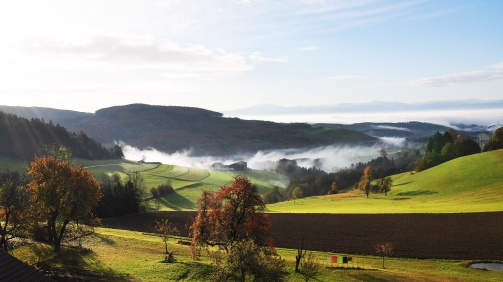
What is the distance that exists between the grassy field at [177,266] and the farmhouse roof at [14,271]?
18081mm

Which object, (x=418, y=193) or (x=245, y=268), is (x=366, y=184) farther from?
(x=245, y=268)

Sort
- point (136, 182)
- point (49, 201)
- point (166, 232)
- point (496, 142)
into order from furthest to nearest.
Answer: point (496, 142), point (136, 182), point (166, 232), point (49, 201)

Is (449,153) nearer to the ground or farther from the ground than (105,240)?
farther from the ground

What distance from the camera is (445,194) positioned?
11744 centimetres

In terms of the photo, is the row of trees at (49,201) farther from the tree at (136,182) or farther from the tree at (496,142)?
the tree at (496,142)

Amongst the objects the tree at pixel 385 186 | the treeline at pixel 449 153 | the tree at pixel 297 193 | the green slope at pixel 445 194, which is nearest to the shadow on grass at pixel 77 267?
the green slope at pixel 445 194

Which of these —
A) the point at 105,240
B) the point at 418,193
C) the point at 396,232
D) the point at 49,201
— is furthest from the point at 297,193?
the point at 49,201

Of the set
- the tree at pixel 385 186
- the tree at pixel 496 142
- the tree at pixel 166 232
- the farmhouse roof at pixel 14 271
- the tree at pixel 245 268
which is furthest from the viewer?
the tree at pixel 496 142

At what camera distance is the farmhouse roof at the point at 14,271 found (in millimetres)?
22688

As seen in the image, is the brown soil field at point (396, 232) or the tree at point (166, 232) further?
the brown soil field at point (396, 232)

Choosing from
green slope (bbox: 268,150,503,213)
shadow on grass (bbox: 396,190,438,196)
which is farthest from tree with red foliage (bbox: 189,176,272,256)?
shadow on grass (bbox: 396,190,438,196)

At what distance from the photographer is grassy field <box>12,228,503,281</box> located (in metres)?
45.7

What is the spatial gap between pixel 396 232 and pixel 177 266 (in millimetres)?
47985

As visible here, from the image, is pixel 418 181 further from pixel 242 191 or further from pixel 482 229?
pixel 242 191
